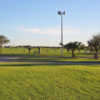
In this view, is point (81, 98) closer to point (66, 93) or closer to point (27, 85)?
point (66, 93)

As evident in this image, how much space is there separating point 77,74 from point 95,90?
2.40m

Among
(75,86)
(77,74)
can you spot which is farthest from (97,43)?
(75,86)

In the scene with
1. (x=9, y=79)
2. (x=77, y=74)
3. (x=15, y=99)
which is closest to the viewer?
(x=15, y=99)

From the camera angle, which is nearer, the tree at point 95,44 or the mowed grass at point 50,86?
the mowed grass at point 50,86

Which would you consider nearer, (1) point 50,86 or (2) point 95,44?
(1) point 50,86

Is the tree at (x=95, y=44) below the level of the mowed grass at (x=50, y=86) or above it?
above

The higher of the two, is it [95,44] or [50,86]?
[95,44]

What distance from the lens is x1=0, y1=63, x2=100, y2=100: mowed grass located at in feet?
26.2

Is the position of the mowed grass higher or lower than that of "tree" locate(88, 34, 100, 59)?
lower

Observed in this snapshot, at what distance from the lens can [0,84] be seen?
29.0 ft

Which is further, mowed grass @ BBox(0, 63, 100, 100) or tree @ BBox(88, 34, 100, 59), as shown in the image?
tree @ BBox(88, 34, 100, 59)

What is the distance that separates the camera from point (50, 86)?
29.5ft

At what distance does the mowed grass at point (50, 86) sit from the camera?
800cm

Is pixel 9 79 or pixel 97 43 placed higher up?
pixel 97 43
